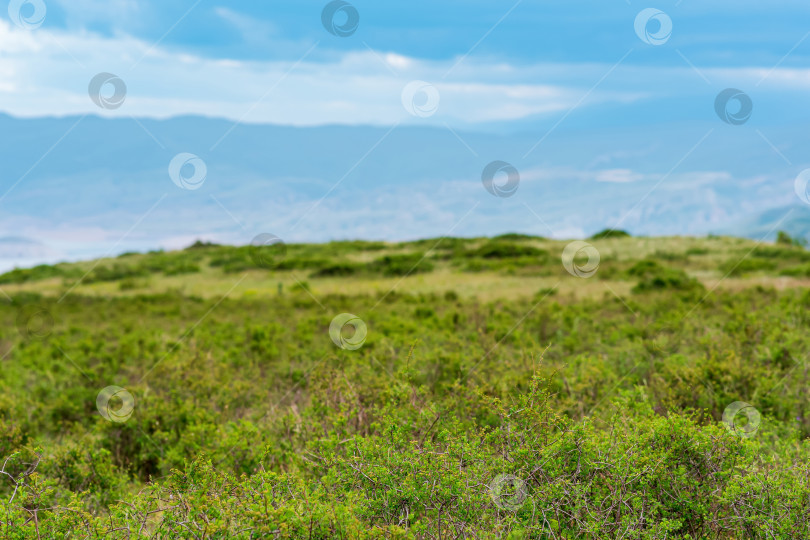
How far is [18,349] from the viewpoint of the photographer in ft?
46.5

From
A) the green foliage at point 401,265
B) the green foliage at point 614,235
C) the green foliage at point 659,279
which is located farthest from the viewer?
the green foliage at point 614,235

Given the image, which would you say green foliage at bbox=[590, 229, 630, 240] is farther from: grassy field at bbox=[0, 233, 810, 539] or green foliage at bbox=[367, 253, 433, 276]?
grassy field at bbox=[0, 233, 810, 539]

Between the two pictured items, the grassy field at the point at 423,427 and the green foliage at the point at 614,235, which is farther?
the green foliage at the point at 614,235

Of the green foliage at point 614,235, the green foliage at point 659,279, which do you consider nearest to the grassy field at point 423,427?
the green foliage at point 659,279

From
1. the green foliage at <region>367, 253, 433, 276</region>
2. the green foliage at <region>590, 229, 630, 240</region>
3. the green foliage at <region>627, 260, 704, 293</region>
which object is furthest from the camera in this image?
the green foliage at <region>590, 229, 630, 240</region>

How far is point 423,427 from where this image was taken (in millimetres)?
5316

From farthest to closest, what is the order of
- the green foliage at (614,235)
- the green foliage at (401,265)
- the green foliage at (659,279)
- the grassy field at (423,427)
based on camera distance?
1. the green foliage at (614,235)
2. the green foliage at (401,265)
3. the green foliage at (659,279)
4. the grassy field at (423,427)

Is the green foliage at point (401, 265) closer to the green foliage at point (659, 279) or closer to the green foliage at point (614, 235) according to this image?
the green foliage at point (659, 279)

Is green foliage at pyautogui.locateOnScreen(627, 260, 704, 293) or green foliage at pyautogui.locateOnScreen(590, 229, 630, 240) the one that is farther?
green foliage at pyautogui.locateOnScreen(590, 229, 630, 240)

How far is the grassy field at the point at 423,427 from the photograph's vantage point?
4172 mm

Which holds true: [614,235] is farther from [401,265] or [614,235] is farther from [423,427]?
[423,427]

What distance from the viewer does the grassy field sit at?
164 inches

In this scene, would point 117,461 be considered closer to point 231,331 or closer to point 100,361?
point 100,361

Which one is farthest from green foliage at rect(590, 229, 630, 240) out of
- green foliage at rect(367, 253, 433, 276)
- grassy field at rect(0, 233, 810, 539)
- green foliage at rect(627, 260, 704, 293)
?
grassy field at rect(0, 233, 810, 539)
